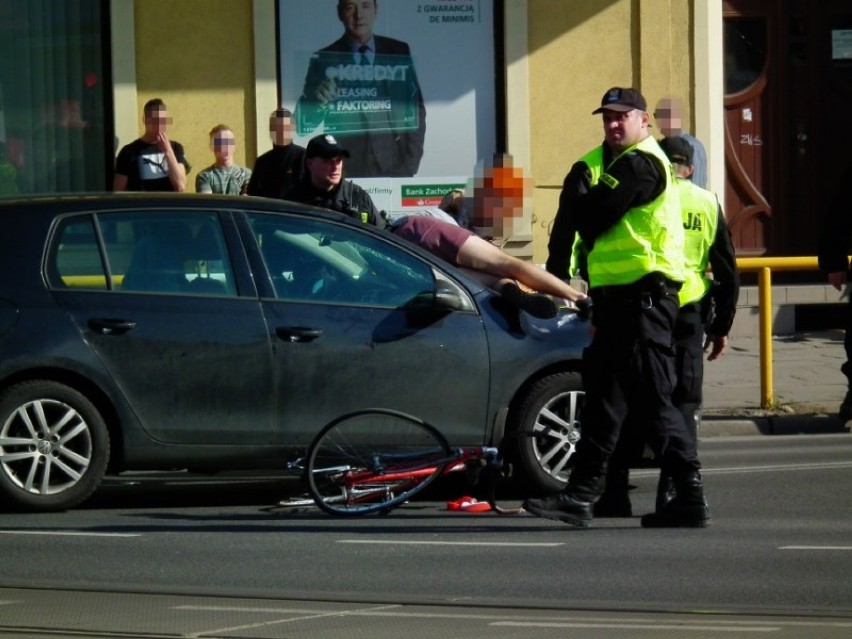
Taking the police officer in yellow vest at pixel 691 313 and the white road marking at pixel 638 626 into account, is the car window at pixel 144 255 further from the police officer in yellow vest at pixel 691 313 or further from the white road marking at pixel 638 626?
the white road marking at pixel 638 626

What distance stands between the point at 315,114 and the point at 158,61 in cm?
141

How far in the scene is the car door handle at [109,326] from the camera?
8.52 meters

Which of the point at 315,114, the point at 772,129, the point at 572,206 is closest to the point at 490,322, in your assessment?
the point at 572,206

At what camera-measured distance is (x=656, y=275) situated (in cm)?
763

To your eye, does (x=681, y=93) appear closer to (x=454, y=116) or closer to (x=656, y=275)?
(x=454, y=116)

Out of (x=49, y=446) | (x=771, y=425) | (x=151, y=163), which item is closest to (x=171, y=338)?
(x=49, y=446)

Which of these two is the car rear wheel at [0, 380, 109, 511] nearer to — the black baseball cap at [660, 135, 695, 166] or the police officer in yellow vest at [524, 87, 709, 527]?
the police officer in yellow vest at [524, 87, 709, 527]

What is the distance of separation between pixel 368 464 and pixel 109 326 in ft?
4.68

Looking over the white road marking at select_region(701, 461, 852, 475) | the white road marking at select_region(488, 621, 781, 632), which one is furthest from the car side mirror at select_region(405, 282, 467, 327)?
the white road marking at select_region(488, 621, 781, 632)

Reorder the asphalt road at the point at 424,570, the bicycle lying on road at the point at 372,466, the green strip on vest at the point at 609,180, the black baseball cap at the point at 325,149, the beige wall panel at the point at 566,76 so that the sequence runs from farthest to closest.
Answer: the beige wall panel at the point at 566,76 < the black baseball cap at the point at 325,149 < the bicycle lying on road at the point at 372,466 < the green strip on vest at the point at 609,180 < the asphalt road at the point at 424,570

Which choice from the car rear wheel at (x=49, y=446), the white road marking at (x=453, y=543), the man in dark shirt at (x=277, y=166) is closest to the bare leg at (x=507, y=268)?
the white road marking at (x=453, y=543)

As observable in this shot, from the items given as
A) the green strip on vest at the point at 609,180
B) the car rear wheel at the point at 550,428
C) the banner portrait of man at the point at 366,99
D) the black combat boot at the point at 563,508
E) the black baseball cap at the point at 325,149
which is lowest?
the black combat boot at the point at 563,508

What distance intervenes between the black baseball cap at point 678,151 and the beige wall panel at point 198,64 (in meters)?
6.39

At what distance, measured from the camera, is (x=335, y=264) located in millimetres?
8883
